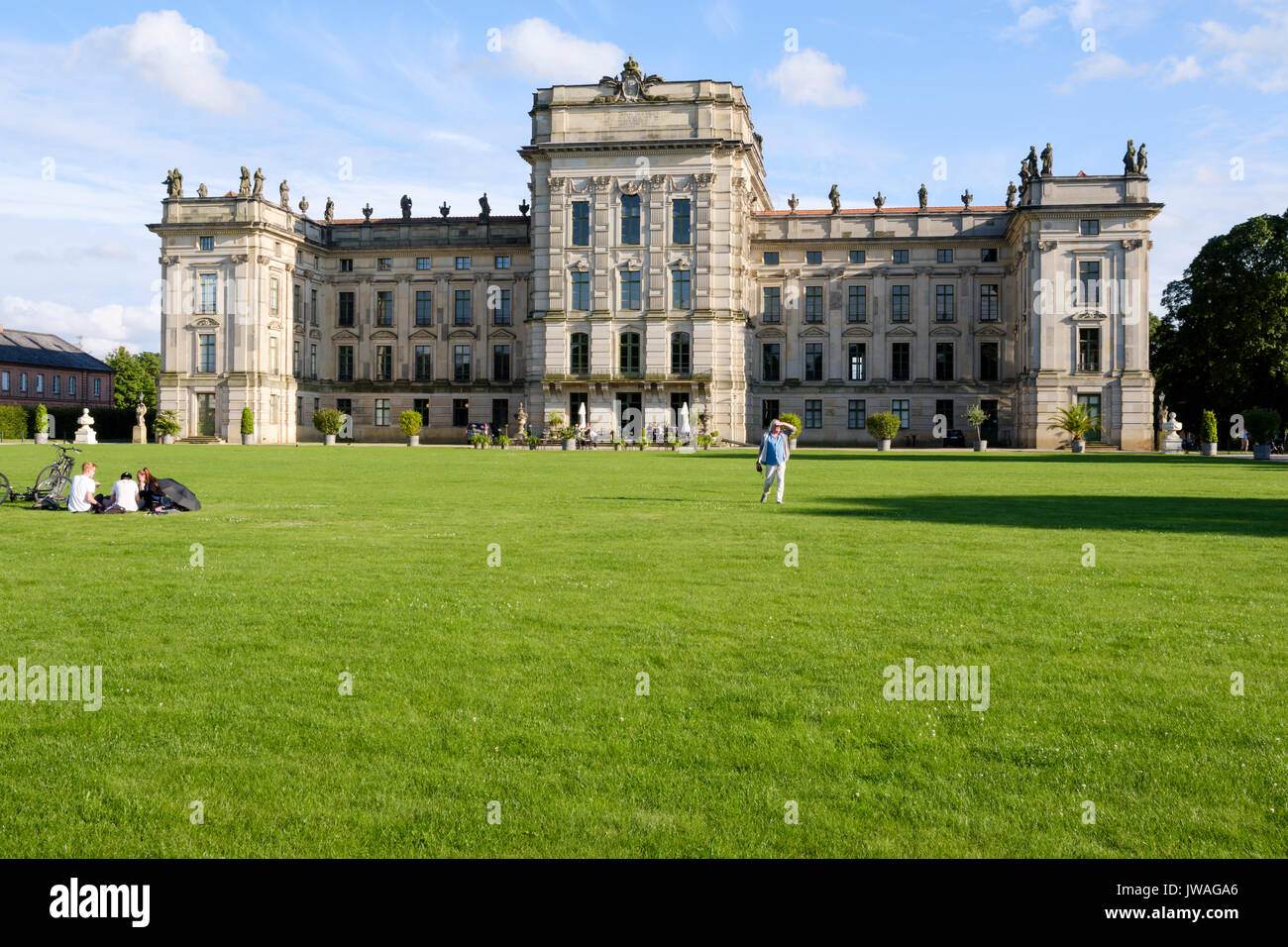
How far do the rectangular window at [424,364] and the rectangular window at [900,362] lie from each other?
35206mm

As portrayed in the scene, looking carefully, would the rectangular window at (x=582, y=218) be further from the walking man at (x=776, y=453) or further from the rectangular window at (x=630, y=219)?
the walking man at (x=776, y=453)

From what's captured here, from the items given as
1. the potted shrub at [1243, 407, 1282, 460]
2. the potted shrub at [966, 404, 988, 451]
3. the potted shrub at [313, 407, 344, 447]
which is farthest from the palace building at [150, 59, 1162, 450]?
the potted shrub at [1243, 407, 1282, 460]

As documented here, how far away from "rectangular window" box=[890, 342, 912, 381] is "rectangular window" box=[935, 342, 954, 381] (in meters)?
1.98

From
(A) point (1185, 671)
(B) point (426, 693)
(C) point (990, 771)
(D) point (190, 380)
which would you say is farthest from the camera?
(D) point (190, 380)

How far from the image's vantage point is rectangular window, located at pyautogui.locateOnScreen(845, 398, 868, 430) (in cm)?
7575

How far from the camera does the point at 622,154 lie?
68.2m

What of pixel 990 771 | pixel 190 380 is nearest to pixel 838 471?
pixel 990 771

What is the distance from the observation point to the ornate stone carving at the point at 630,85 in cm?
6762

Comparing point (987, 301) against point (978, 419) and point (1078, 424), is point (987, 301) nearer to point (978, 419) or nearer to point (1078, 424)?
point (978, 419)

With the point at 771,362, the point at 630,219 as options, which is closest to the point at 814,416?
the point at 771,362

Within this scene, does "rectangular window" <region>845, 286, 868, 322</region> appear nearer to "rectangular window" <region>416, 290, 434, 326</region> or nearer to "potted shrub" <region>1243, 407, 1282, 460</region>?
"potted shrub" <region>1243, 407, 1282, 460</region>
